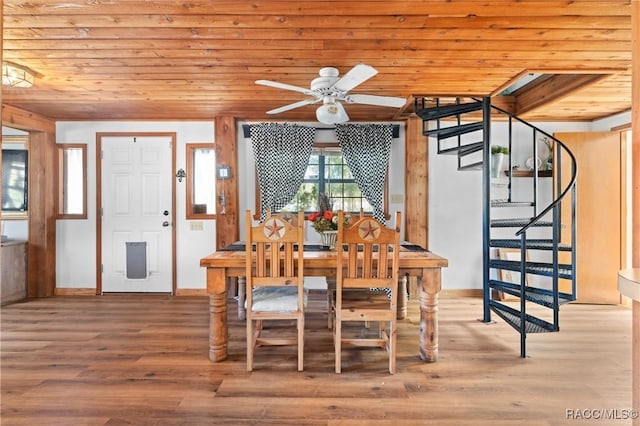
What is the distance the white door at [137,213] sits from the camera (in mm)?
4723

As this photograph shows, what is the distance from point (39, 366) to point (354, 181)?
145 inches

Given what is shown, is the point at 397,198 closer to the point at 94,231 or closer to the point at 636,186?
the point at 636,186

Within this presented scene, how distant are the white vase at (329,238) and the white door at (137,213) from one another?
8.30 feet

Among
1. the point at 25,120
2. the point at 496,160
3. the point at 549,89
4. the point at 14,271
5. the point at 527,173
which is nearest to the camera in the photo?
the point at 549,89

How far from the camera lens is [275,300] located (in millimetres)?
2652

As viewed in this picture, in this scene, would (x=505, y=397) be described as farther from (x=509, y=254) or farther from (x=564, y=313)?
(x=509, y=254)

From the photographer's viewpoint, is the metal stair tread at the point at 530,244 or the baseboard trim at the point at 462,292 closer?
the metal stair tread at the point at 530,244

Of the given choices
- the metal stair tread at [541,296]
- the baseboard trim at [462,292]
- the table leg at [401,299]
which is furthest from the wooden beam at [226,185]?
the metal stair tread at [541,296]

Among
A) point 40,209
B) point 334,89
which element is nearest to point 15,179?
point 40,209

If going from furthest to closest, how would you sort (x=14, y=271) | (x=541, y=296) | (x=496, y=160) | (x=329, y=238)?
(x=14, y=271), (x=496, y=160), (x=329, y=238), (x=541, y=296)

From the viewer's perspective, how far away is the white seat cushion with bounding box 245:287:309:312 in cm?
258

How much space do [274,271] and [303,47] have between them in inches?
65.7

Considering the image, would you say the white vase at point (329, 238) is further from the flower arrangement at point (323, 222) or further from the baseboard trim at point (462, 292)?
the baseboard trim at point (462, 292)

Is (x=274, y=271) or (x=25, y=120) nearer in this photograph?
(x=274, y=271)
